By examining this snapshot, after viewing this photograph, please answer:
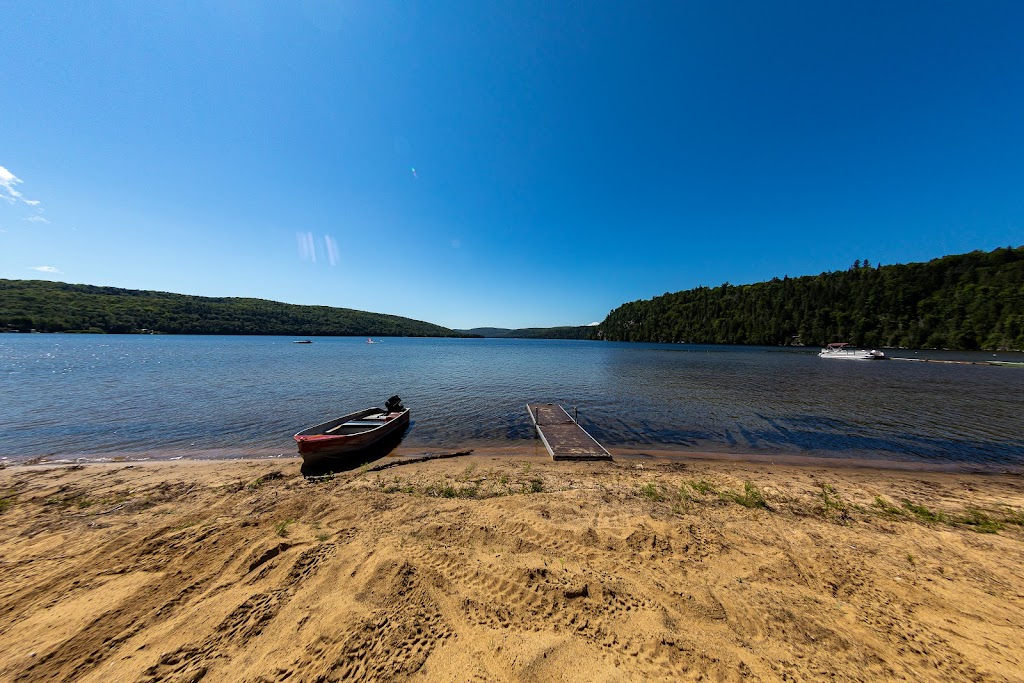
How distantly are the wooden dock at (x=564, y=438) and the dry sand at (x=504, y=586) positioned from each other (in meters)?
4.93

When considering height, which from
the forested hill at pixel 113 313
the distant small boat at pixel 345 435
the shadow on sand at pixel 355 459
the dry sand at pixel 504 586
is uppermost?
the forested hill at pixel 113 313

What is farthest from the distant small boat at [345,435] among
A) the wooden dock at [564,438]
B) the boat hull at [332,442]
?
the wooden dock at [564,438]

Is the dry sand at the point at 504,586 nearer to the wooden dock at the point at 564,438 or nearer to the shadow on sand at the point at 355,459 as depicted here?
the shadow on sand at the point at 355,459

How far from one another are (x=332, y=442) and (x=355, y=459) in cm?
159

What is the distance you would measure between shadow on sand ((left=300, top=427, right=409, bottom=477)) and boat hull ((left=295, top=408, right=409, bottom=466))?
0.20ft

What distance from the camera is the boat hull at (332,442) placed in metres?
13.5

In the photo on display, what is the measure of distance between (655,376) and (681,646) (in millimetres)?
44523

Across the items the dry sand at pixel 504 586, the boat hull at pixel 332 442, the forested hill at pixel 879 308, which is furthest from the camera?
the forested hill at pixel 879 308

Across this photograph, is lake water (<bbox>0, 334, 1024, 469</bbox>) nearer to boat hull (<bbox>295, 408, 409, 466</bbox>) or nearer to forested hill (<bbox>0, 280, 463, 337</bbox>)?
boat hull (<bbox>295, 408, 409, 466</bbox>)

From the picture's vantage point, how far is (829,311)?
450ft

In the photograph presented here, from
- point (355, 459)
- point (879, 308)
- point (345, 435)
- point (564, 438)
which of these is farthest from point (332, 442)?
point (879, 308)

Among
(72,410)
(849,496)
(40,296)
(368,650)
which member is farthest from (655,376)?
(40,296)

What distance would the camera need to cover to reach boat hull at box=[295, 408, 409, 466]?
44.3ft

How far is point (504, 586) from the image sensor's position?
219 inches
